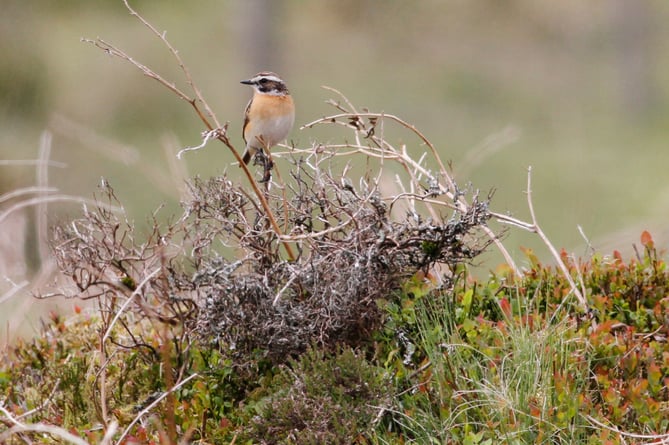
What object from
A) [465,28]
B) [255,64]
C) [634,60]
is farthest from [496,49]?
[255,64]

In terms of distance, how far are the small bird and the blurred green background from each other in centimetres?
649

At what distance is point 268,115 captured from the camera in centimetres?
504

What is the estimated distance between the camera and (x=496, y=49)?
2717cm

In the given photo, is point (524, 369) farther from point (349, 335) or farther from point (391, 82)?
point (391, 82)

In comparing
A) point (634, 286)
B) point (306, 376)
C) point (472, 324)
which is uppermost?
point (634, 286)

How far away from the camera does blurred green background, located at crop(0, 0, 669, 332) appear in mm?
16438

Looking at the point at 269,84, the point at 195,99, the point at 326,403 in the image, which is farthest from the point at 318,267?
the point at 269,84

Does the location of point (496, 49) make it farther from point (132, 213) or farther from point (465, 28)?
point (132, 213)

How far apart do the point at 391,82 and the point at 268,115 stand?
69.0 feet

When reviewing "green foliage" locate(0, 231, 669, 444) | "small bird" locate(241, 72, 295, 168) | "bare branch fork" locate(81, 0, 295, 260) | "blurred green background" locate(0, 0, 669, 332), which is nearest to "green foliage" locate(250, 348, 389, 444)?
"green foliage" locate(0, 231, 669, 444)

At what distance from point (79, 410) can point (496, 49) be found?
24076 millimetres

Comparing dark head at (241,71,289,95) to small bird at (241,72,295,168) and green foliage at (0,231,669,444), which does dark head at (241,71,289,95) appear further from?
green foliage at (0,231,669,444)

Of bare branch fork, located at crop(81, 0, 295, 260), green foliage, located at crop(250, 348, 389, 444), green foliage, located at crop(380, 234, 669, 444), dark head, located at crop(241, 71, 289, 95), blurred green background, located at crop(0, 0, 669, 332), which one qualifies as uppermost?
blurred green background, located at crop(0, 0, 669, 332)

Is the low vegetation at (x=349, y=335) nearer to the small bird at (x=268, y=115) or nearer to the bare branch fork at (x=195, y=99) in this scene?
the bare branch fork at (x=195, y=99)
